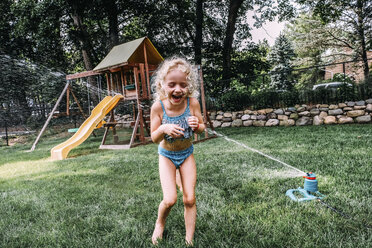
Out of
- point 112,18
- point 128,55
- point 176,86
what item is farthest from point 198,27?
point 176,86

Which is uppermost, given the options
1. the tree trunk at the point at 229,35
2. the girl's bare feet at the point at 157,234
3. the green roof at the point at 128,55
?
the tree trunk at the point at 229,35

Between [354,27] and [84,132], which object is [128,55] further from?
[354,27]

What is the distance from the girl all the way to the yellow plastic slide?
4572 millimetres

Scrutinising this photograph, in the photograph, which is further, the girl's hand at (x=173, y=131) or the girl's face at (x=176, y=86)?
the girl's face at (x=176, y=86)

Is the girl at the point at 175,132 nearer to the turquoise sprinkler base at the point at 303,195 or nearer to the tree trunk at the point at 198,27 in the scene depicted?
the turquoise sprinkler base at the point at 303,195

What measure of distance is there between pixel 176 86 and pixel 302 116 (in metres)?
8.12

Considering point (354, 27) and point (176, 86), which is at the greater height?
point (354, 27)

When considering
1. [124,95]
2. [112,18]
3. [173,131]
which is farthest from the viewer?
[112,18]

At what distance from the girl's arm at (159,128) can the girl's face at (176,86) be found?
0.48 feet

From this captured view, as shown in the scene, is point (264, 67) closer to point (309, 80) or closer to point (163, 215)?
point (309, 80)

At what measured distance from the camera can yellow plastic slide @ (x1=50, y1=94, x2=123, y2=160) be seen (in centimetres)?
568

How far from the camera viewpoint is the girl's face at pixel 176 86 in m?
1.76

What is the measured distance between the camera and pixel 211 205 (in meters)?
2.37

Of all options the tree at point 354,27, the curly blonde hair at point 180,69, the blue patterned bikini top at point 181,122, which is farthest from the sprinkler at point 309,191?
the tree at point 354,27
